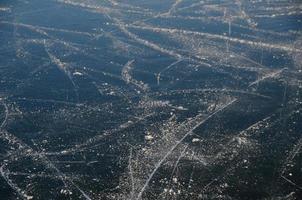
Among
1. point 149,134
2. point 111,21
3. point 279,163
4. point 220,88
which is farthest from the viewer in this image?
point 111,21

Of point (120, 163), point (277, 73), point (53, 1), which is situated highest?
point (53, 1)

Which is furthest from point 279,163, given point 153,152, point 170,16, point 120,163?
point 170,16

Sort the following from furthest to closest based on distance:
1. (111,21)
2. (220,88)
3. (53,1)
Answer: (53,1) < (111,21) < (220,88)

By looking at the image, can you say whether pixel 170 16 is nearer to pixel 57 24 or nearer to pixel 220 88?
pixel 57 24

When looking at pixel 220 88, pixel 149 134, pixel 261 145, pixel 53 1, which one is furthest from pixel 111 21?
pixel 261 145

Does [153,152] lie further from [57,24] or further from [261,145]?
[57,24]

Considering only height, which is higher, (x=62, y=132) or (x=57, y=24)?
(x=57, y=24)

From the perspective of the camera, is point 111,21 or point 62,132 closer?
point 62,132
